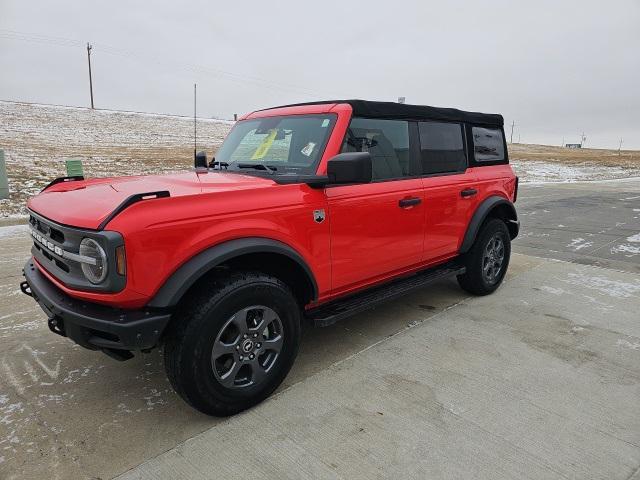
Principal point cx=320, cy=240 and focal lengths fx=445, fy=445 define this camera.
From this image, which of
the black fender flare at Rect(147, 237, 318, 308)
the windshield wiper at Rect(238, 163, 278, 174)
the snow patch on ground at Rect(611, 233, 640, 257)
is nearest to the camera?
the black fender flare at Rect(147, 237, 318, 308)

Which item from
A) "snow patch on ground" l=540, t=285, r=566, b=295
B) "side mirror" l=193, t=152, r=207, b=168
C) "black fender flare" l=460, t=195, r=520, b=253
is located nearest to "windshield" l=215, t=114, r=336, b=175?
"side mirror" l=193, t=152, r=207, b=168

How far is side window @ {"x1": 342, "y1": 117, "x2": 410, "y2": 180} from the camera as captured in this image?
3246 millimetres

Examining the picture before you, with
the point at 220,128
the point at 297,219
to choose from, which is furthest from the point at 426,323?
the point at 220,128

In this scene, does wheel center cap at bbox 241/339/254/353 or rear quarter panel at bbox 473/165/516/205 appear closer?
wheel center cap at bbox 241/339/254/353

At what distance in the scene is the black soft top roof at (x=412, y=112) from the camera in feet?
10.9

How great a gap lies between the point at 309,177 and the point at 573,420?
6.96 feet

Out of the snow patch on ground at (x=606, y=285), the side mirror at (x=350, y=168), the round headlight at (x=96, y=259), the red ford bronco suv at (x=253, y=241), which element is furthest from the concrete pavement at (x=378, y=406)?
the side mirror at (x=350, y=168)

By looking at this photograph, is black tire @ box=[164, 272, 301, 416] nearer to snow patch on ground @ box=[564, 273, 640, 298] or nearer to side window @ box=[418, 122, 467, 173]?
side window @ box=[418, 122, 467, 173]

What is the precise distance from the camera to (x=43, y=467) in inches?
86.0

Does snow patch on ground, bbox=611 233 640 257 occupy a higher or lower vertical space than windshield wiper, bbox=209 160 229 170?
lower

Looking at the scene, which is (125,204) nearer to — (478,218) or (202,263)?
(202,263)

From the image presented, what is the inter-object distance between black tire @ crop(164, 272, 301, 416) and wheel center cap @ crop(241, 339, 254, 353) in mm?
14

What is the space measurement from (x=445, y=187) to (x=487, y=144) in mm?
1135

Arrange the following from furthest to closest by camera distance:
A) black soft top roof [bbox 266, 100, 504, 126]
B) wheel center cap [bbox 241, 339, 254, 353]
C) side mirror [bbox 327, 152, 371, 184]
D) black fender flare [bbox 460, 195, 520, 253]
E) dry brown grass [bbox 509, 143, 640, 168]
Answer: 1. dry brown grass [bbox 509, 143, 640, 168]
2. black fender flare [bbox 460, 195, 520, 253]
3. black soft top roof [bbox 266, 100, 504, 126]
4. side mirror [bbox 327, 152, 371, 184]
5. wheel center cap [bbox 241, 339, 254, 353]
